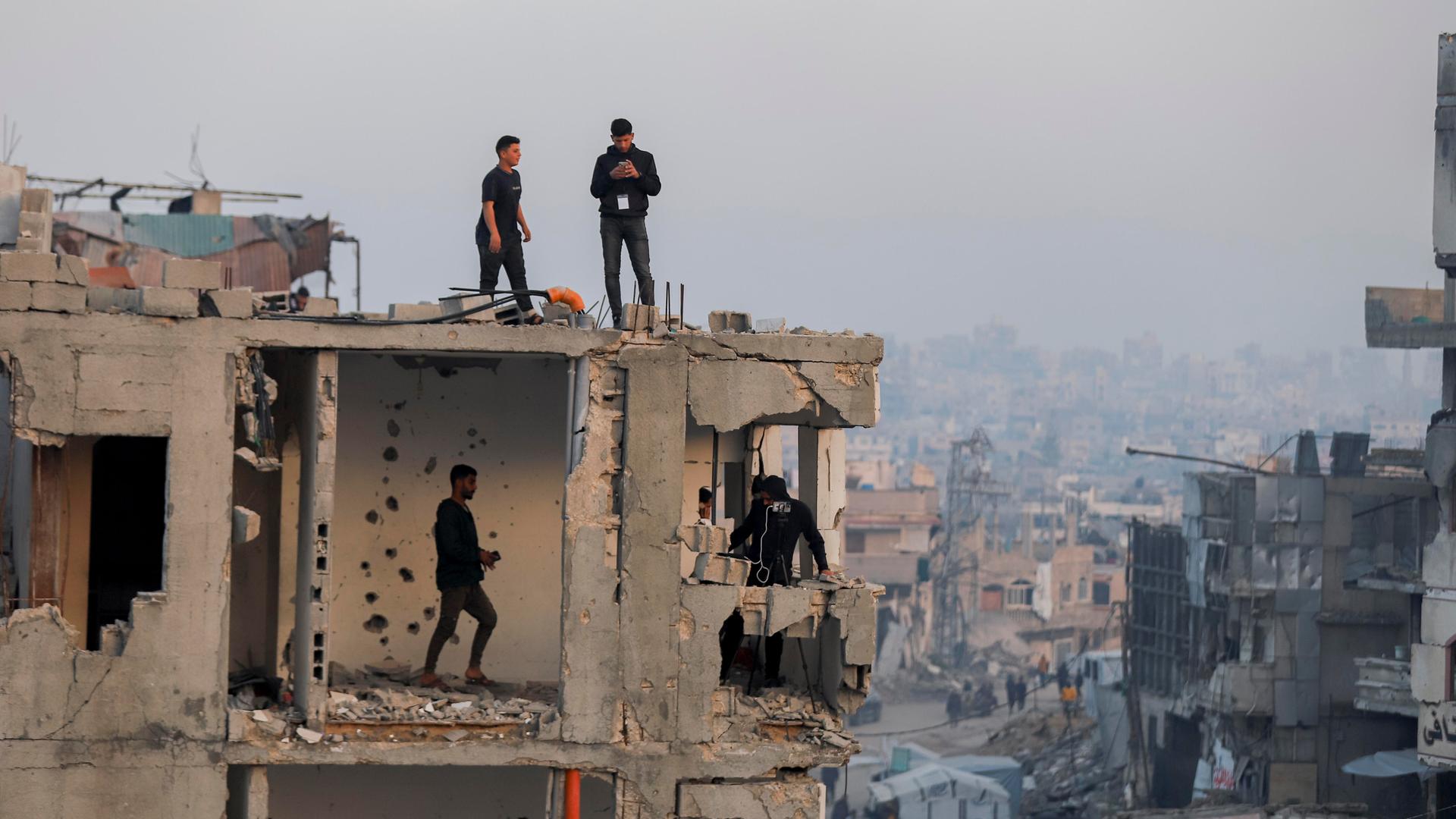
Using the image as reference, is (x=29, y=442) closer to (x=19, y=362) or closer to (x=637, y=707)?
(x=19, y=362)

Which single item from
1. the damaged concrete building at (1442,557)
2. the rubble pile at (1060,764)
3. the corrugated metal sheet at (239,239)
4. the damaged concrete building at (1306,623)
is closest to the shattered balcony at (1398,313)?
the damaged concrete building at (1442,557)

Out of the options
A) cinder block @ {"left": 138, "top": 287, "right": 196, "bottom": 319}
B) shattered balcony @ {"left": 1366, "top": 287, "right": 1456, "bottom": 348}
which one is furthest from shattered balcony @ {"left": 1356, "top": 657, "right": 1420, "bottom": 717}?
cinder block @ {"left": 138, "top": 287, "right": 196, "bottom": 319}

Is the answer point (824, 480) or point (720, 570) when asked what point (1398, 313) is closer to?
point (824, 480)

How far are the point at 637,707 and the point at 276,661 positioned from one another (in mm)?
3503

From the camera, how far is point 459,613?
18.2m

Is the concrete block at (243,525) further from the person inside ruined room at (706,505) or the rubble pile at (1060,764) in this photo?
the rubble pile at (1060,764)

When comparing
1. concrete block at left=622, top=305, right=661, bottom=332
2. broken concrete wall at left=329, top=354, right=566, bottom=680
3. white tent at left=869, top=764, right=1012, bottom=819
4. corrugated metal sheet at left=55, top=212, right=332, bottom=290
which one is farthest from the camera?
white tent at left=869, top=764, right=1012, bottom=819

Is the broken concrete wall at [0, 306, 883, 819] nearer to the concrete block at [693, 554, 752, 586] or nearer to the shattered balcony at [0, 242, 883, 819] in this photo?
the shattered balcony at [0, 242, 883, 819]

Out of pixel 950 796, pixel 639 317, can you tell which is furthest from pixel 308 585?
pixel 950 796

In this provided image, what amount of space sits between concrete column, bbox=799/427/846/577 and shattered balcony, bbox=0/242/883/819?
1.64 ft

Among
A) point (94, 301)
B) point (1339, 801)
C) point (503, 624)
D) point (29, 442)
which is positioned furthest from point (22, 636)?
point (1339, 801)

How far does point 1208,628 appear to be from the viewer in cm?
5119

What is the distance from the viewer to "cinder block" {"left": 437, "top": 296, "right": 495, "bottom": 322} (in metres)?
17.1

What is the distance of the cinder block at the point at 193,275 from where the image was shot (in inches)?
655
